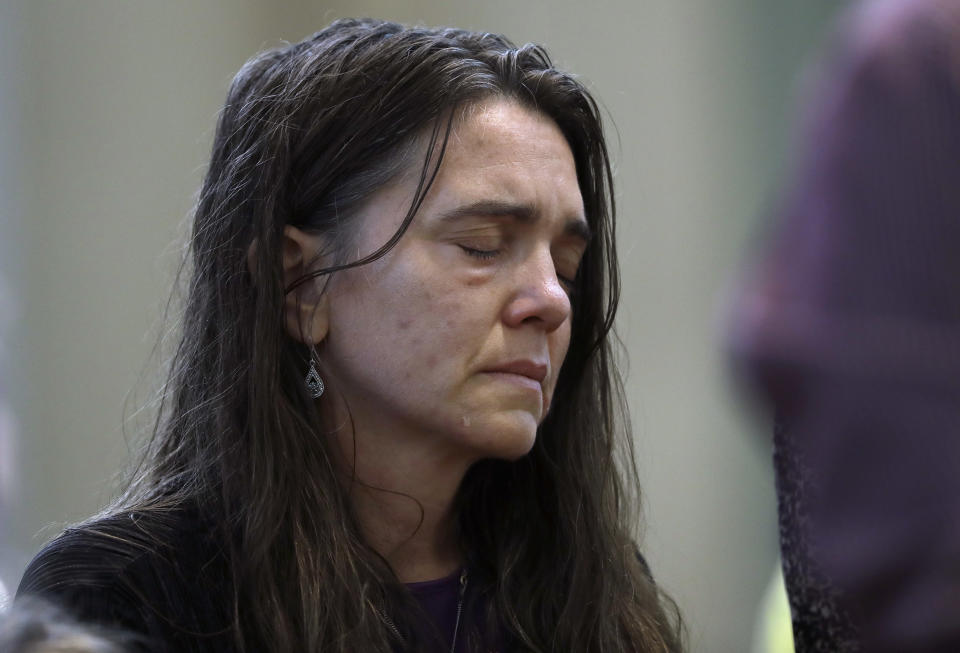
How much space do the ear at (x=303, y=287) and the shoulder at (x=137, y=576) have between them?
339mm

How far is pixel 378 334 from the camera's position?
2.05 meters

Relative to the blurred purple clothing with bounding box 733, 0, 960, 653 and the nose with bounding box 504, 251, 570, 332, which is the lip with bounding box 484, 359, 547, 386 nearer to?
the nose with bounding box 504, 251, 570, 332

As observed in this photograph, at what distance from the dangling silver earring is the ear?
0.04m

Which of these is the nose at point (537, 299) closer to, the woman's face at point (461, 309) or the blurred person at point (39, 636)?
the woman's face at point (461, 309)

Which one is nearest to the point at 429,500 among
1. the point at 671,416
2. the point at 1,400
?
the point at 1,400

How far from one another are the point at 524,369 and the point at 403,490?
27 centimetres

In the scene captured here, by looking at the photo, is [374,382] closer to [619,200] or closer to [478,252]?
[478,252]

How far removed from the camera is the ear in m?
2.12

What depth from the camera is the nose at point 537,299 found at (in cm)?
204

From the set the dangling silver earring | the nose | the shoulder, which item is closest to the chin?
the nose

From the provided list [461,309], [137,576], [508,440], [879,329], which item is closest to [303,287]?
[461,309]

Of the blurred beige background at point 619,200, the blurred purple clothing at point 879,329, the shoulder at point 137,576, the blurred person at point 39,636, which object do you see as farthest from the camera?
the blurred beige background at point 619,200

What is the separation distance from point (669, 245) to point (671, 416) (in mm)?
Answer: 613

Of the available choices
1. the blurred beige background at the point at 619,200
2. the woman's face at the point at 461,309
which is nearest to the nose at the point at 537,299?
the woman's face at the point at 461,309
